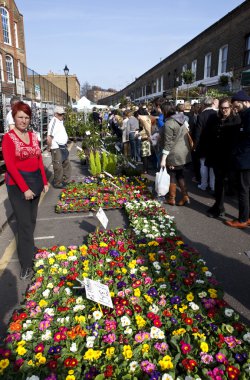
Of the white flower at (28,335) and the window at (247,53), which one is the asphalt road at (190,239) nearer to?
the white flower at (28,335)

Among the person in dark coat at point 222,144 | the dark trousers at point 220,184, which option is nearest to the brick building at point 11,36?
the person in dark coat at point 222,144

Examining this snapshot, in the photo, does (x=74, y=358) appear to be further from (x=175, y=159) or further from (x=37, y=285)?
(x=175, y=159)

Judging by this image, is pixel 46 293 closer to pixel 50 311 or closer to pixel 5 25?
pixel 50 311

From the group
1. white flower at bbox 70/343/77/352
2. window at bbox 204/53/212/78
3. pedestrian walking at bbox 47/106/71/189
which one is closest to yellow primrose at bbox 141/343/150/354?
white flower at bbox 70/343/77/352

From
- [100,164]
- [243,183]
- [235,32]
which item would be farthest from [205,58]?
[243,183]

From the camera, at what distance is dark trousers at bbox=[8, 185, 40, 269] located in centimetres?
330

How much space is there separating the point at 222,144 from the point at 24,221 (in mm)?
3392

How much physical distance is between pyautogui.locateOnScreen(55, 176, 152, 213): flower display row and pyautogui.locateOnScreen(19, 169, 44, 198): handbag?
221 cm

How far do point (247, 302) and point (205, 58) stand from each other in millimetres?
25743

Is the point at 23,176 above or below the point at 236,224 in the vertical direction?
above

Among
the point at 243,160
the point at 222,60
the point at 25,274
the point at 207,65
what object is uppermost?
the point at 207,65

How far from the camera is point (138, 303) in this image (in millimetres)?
2805

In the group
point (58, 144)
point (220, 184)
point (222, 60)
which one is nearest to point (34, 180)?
point (220, 184)

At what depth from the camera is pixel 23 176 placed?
130 inches
